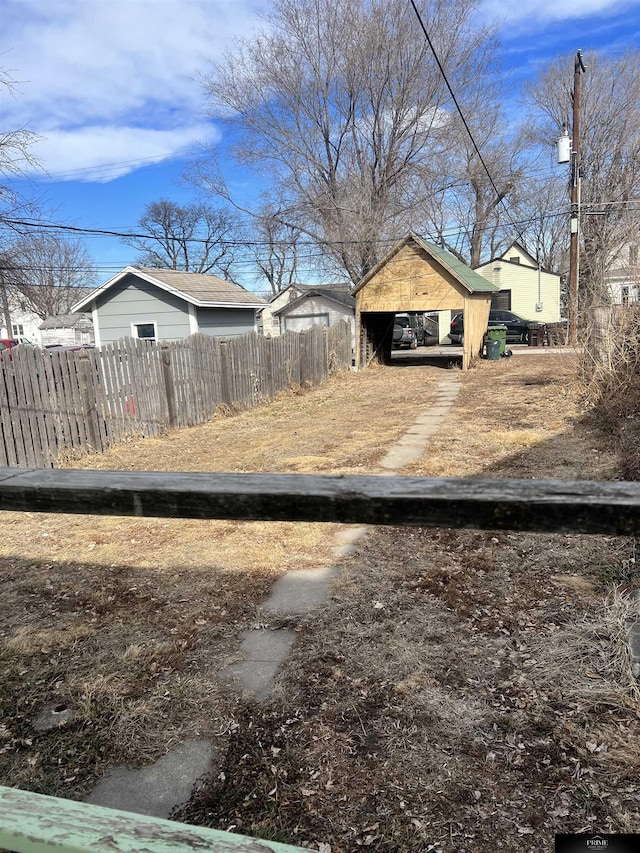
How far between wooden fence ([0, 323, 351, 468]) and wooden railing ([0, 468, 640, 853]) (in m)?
5.49

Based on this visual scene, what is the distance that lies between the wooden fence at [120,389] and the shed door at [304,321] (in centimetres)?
1318

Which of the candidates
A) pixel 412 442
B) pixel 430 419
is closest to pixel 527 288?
pixel 430 419

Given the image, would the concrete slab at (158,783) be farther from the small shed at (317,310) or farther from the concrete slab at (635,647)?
the small shed at (317,310)

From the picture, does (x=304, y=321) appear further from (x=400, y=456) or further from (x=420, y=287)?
(x=400, y=456)

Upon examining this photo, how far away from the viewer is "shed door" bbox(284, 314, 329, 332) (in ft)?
83.2

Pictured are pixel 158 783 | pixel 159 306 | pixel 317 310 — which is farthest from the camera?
pixel 317 310

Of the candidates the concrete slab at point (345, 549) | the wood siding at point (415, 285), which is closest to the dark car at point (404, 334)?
the wood siding at point (415, 285)

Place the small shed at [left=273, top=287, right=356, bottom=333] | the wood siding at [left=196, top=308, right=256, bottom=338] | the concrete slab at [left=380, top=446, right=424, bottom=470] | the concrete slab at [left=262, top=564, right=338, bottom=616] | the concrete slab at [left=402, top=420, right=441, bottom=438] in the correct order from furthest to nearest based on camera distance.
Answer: the small shed at [left=273, top=287, right=356, bottom=333]
the wood siding at [left=196, top=308, right=256, bottom=338]
the concrete slab at [left=402, top=420, right=441, bottom=438]
the concrete slab at [left=380, top=446, right=424, bottom=470]
the concrete slab at [left=262, top=564, right=338, bottom=616]

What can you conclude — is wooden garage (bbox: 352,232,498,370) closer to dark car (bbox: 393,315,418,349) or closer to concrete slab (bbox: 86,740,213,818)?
dark car (bbox: 393,315,418,349)

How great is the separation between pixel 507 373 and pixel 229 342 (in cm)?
830

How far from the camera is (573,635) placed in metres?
2.57

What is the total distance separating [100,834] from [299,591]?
241cm

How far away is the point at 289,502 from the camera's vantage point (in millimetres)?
1365

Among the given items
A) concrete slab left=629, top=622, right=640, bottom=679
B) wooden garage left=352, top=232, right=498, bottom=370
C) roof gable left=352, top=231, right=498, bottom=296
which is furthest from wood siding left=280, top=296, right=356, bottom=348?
concrete slab left=629, top=622, right=640, bottom=679
